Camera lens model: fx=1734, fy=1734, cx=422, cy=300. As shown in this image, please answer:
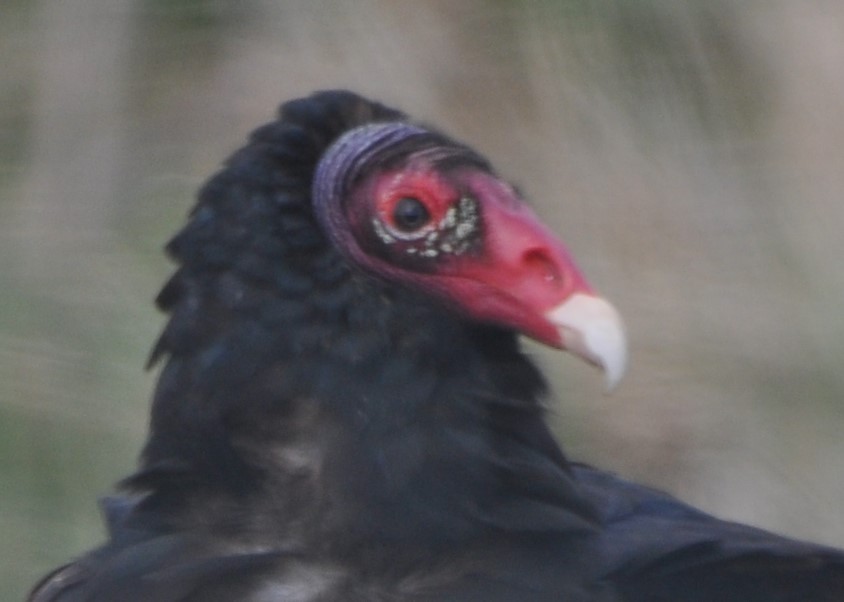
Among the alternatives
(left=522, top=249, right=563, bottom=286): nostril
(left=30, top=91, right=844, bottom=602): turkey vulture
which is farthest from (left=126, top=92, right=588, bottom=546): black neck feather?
(left=522, top=249, right=563, bottom=286): nostril

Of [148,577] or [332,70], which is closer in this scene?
[148,577]

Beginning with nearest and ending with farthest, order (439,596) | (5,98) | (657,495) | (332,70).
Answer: (439,596) < (657,495) < (332,70) < (5,98)

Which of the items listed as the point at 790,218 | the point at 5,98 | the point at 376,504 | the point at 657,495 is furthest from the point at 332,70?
the point at 376,504

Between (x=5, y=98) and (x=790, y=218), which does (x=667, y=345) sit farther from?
(x=5, y=98)

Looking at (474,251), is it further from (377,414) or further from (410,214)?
(377,414)

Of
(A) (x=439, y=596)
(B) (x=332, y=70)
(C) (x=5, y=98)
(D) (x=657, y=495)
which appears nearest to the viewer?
(A) (x=439, y=596)

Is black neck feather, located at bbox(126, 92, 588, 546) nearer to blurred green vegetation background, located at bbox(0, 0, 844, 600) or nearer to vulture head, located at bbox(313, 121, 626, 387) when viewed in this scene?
vulture head, located at bbox(313, 121, 626, 387)
